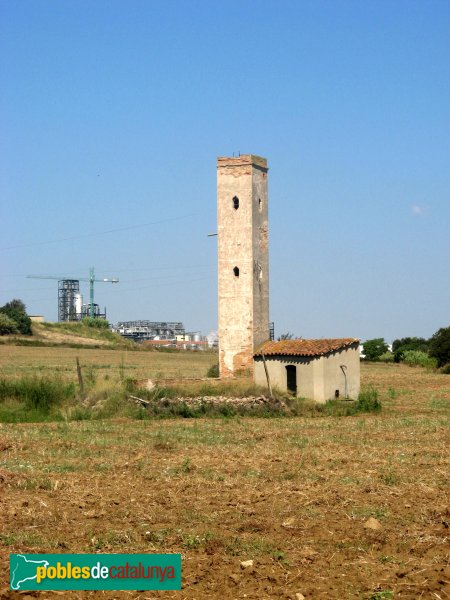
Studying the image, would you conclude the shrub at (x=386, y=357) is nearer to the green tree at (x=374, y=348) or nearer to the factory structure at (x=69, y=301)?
the green tree at (x=374, y=348)

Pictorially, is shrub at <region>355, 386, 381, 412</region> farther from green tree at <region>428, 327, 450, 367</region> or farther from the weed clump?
green tree at <region>428, 327, 450, 367</region>

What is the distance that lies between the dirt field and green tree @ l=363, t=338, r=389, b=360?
236 ft

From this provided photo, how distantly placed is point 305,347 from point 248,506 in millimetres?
20880

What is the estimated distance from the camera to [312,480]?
1650 cm

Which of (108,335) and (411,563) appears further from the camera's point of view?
(108,335)

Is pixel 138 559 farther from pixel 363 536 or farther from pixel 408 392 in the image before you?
pixel 408 392

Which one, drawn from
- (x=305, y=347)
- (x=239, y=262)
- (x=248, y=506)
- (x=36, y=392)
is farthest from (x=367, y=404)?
(x=248, y=506)

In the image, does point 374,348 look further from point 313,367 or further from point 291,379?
point 313,367

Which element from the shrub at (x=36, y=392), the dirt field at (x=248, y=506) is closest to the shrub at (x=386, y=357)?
the shrub at (x=36, y=392)

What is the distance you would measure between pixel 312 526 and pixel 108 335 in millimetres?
95389

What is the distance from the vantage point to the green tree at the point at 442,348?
6646cm

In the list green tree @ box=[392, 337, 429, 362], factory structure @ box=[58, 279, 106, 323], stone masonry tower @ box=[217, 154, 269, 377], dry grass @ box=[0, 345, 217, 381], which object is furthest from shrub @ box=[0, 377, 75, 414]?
factory structure @ box=[58, 279, 106, 323]

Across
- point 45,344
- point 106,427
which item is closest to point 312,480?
point 106,427

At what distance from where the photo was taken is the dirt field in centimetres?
1081
